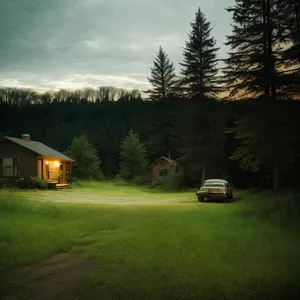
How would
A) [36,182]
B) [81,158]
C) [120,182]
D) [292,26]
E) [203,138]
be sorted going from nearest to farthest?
[292,26] → [36,182] → [203,138] → [81,158] → [120,182]

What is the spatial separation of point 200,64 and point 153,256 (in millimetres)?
32547

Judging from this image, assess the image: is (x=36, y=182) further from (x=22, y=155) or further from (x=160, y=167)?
(x=160, y=167)

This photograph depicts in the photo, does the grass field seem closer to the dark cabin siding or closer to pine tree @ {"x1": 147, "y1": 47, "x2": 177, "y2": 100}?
the dark cabin siding

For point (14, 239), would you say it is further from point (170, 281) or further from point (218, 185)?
point (218, 185)

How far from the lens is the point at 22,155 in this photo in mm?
33875

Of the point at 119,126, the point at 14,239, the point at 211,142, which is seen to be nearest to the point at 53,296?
the point at 14,239

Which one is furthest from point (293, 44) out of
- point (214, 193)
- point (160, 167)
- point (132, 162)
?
point (132, 162)

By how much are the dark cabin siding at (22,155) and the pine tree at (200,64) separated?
1897 cm

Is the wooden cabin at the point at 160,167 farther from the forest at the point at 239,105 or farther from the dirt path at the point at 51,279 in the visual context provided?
the dirt path at the point at 51,279

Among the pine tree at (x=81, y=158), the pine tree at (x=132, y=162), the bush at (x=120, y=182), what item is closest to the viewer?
the pine tree at (x=81, y=158)

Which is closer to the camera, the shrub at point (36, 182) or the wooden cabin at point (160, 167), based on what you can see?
the shrub at point (36, 182)

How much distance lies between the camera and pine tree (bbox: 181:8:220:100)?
3694 cm

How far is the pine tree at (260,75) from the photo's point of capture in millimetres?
20000

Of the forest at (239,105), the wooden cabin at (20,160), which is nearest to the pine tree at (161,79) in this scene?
the forest at (239,105)
